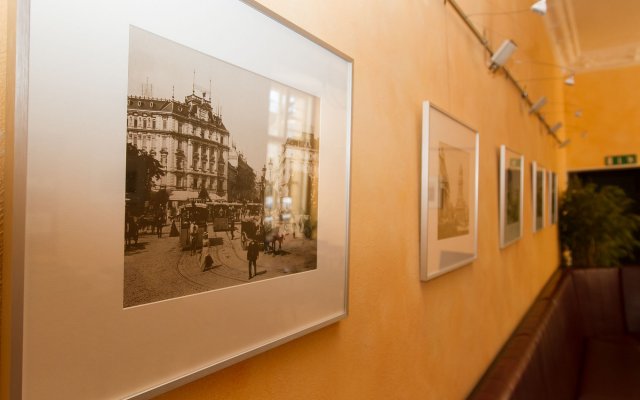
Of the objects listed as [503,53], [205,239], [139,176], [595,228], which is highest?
[503,53]

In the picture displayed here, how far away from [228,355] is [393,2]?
1.35 metres

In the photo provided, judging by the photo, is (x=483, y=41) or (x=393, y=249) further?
(x=483, y=41)

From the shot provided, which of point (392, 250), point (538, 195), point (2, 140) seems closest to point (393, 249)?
point (392, 250)

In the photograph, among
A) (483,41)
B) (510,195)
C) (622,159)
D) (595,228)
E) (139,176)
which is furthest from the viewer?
(622,159)

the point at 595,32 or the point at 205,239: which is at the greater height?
the point at 595,32

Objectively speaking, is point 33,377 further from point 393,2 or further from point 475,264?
point 475,264

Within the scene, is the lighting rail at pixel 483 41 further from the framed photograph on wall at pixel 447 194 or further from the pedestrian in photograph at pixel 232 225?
the pedestrian in photograph at pixel 232 225

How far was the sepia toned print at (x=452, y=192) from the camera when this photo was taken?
185 cm

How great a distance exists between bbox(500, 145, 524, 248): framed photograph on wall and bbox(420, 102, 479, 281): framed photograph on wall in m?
0.73

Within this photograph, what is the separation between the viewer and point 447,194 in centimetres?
192

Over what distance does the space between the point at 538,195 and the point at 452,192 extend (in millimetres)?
3056

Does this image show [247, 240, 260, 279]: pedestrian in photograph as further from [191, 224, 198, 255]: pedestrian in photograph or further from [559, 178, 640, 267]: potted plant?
[559, 178, 640, 267]: potted plant

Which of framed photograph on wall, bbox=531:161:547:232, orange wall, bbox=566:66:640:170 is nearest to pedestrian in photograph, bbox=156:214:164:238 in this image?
framed photograph on wall, bbox=531:161:547:232

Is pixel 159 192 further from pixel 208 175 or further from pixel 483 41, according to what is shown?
pixel 483 41
